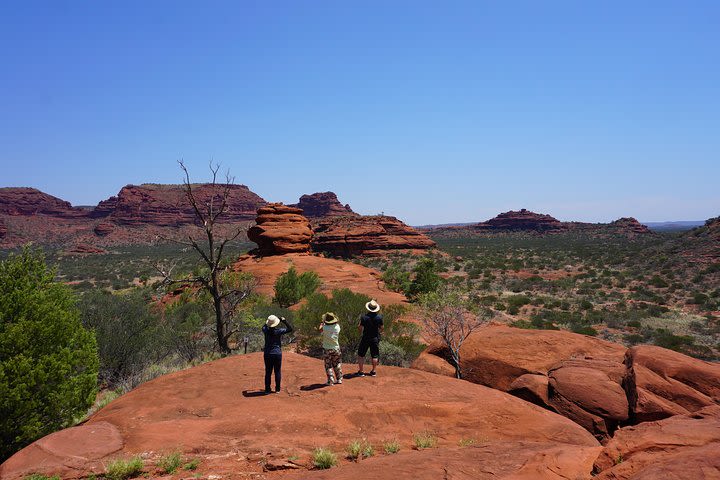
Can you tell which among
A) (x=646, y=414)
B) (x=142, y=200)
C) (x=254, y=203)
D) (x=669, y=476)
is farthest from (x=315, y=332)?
(x=254, y=203)

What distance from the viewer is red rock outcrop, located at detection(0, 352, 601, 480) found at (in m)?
5.16

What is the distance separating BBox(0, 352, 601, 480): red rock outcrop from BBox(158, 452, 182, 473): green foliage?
324 mm

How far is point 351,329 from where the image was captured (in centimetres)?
1387

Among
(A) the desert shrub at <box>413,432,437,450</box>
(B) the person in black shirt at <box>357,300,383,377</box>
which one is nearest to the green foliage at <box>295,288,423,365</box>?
(B) the person in black shirt at <box>357,300,383,377</box>

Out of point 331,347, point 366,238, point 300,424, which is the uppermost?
point 366,238

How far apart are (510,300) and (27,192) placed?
142847 millimetres

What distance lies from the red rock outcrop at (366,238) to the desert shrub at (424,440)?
49.2 meters

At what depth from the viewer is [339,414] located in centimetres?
705

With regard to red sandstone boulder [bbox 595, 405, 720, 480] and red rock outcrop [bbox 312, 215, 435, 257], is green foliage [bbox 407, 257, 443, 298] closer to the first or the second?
red sandstone boulder [bbox 595, 405, 720, 480]

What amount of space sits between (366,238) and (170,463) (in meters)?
52.8

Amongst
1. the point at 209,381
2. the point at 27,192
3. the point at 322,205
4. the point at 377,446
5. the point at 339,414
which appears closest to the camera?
the point at 377,446

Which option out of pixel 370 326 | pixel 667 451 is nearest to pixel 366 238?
pixel 370 326

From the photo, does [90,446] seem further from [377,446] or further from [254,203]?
[254,203]

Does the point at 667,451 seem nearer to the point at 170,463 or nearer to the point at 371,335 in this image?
the point at 371,335
